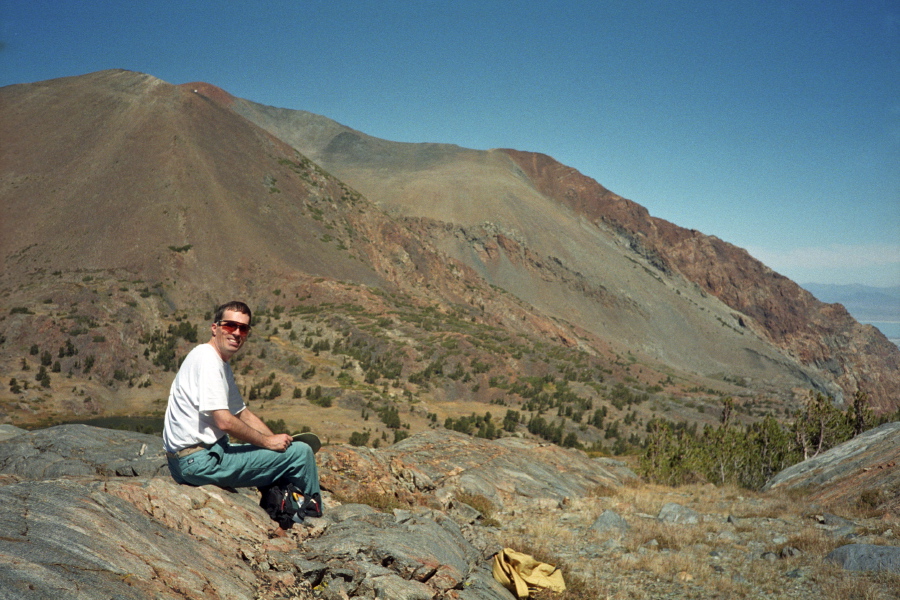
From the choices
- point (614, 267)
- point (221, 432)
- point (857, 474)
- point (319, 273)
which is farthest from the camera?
point (614, 267)

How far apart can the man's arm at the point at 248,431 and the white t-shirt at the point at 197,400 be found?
9 cm

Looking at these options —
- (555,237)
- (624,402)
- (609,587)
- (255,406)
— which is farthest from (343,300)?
(555,237)

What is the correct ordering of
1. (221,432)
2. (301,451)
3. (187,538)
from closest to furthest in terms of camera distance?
1. (187,538)
2. (221,432)
3. (301,451)

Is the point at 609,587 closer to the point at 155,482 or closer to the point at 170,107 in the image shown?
the point at 155,482

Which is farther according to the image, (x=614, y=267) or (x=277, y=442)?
(x=614, y=267)

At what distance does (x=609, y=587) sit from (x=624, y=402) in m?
30.9

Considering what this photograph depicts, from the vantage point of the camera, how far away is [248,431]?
4.94 meters

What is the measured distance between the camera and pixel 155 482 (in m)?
4.86

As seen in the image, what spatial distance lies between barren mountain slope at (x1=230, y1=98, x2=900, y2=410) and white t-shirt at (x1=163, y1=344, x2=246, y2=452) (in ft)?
217

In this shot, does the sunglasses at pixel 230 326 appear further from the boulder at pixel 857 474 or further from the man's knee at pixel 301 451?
the boulder at pixel 857 474

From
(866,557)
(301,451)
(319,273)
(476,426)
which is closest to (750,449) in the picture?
(476,426)

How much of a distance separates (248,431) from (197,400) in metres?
0.53

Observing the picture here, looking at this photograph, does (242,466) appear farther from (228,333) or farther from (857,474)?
(857,474)

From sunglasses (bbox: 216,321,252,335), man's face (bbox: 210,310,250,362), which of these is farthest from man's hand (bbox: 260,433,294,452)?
sunglasses (bbox: 216,321,252,335)
